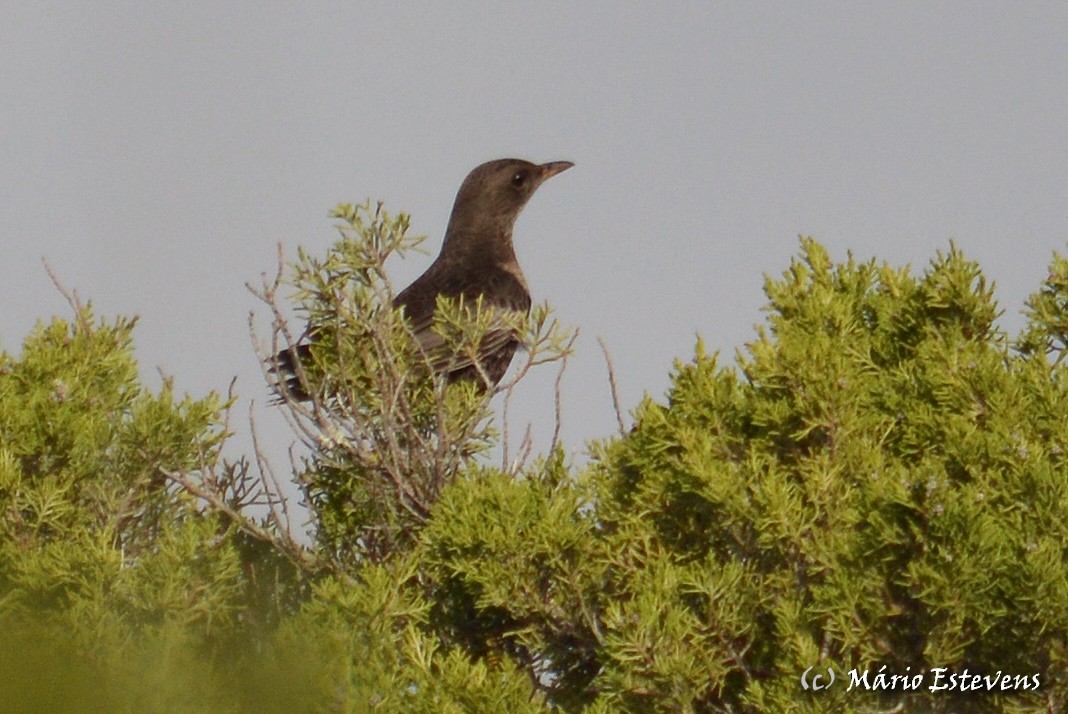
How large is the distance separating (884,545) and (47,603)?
2.53 meters

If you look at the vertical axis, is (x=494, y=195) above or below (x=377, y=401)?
above

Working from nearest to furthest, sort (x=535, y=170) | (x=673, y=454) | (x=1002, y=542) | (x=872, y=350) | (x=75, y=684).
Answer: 1. (x=75, y=684)
2. (x=1002, y=542)
3. (x=673, y=454)
4. (x=872, y=350)
5. (x=535, y=170)

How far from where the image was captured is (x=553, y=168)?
11.4 metres

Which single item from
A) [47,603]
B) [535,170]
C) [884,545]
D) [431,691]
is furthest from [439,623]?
[535,170]

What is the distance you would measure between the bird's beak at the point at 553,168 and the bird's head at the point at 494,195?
14 millimetres

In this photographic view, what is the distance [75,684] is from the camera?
116cm

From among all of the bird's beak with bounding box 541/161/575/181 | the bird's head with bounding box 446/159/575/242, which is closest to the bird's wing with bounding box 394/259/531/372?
the bird's head with bounding box 446/159/575/242

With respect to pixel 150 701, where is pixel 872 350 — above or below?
above

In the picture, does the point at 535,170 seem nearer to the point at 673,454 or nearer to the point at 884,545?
the point at 673,454

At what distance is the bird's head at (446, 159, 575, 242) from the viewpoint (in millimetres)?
10906

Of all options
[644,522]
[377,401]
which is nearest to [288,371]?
[377,401]

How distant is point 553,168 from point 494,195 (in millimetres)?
650

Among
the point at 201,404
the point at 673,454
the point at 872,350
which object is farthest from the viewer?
the point at 201,404

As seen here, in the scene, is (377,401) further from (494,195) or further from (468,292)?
(494,195)
